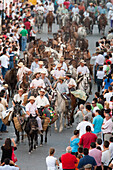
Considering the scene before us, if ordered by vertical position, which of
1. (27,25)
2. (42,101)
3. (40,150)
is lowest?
(40,150)

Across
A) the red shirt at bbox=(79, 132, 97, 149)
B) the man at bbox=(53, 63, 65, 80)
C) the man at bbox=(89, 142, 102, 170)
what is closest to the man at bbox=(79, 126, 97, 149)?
the red shirt at bbox=(79, 132, 97, 149)

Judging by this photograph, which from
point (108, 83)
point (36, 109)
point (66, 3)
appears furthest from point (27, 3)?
point (36, 109)

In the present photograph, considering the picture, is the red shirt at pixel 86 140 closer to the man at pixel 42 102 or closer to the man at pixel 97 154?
the man at pixel 97 154

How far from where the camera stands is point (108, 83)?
87.2 ft

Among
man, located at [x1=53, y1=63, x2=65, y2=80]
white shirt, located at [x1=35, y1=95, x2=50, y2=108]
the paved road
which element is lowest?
the paved road

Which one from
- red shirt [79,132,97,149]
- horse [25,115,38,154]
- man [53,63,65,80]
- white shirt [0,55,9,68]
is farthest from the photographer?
white shirt [0,55,9,68]

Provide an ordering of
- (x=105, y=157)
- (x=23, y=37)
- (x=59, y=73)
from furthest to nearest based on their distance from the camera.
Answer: (x=23, y=37), (x=59, y=73), (x=105, y=157)

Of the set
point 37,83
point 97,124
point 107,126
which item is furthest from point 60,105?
point 107,126

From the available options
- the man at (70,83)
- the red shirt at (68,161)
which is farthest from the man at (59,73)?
the red shirt at (68,161)

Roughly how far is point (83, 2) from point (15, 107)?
3306 centimetres

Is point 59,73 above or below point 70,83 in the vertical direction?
above

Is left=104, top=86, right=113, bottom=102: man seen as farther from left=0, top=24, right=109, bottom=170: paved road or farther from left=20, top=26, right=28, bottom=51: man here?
left=20, top=26, right=28, bottom=51: man

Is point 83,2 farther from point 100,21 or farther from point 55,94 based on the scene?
point 55,94

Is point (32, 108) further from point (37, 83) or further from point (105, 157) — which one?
point (105, 157)
